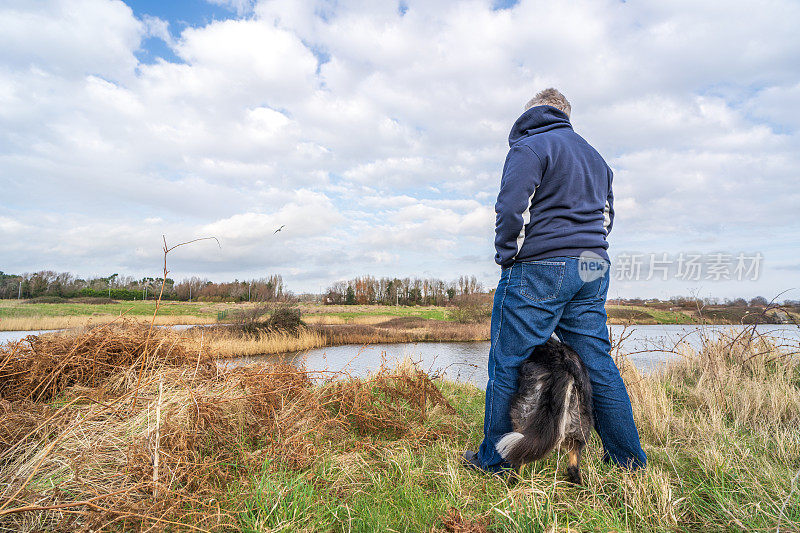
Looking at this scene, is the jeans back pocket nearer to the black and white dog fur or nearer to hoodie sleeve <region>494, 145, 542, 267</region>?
hoodie sleeve <region>494, 145, 542, 267</region>

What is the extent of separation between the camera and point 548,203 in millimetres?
2137

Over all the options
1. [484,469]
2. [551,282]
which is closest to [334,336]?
[484,469]

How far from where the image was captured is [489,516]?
1631mm

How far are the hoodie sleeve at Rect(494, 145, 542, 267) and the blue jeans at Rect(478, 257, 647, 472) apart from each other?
0.47ft

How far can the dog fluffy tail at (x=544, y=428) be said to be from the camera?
1.86 metres

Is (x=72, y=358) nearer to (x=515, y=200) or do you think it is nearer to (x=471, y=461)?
(x=471, y=461)

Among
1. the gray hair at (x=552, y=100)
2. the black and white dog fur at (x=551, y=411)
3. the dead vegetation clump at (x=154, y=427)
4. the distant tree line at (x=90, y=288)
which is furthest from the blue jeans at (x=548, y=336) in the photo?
the distant tree line at (x=90, y=288)

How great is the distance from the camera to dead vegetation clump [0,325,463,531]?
154 centimetres

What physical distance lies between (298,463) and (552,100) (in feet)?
8.28

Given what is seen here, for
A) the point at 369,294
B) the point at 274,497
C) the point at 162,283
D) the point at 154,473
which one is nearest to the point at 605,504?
the point at 274,497

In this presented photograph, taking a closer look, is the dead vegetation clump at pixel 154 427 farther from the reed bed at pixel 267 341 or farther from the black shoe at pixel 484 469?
the reed bed at pixel 267 341

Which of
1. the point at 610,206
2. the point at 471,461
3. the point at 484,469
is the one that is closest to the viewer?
the point at 484,469

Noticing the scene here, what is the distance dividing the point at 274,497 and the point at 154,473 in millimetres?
499

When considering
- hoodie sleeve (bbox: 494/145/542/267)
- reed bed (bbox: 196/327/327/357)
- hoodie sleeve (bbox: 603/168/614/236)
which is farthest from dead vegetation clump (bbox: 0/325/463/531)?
reed bed (bbox: 196/327/327/357)
